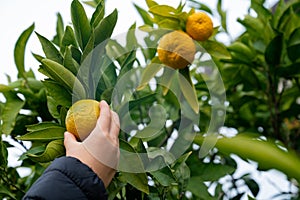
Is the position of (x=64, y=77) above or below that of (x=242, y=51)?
above

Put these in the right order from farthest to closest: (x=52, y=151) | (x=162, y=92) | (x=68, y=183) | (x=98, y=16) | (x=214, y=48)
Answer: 1. (x=162, y=92)
2. (x=214, y=48)
3. (x=98, y=16)
4. (x=52, y=151)
5. (x=68, y=183)

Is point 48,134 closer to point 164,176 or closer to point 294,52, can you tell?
point 164,176

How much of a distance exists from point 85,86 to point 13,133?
0.37 meters

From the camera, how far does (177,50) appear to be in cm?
73

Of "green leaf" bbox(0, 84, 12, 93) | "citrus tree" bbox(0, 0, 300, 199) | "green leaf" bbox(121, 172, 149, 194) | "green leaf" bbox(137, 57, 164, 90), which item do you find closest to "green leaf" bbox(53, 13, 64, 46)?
"citrus tree" bbox(0, 0, 300, 199)

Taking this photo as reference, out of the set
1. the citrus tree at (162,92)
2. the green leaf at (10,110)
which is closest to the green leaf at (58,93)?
the citrus tree at (162,92)

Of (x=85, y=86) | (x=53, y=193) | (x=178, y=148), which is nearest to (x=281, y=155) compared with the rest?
(x=53, y=193)

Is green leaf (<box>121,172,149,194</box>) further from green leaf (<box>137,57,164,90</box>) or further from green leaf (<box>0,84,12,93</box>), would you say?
green leaf (<box>0,84,12,93</box>)

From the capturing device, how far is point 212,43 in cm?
81

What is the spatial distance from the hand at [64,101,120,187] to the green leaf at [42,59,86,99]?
0.08m

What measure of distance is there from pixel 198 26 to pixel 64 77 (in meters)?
0.25

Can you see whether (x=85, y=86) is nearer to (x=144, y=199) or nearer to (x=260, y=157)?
(x=144, y=199)

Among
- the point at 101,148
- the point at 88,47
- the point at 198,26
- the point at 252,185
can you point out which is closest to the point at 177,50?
the point at 198,26

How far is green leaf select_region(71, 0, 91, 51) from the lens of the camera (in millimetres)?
675
